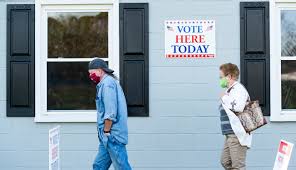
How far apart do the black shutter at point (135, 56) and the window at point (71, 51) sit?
200mm

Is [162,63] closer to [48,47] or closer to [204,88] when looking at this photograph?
[204,88]

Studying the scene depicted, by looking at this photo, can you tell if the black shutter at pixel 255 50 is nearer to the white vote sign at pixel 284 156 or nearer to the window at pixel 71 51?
the window at pixel 71 51

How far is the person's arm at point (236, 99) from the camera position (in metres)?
6.04

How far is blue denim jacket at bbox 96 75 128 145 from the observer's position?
5.91m

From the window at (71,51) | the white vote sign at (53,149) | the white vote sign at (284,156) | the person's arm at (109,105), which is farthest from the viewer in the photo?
the window at (71,51)

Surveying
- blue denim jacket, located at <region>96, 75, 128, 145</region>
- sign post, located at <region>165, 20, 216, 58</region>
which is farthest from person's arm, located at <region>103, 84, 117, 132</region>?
sign post, located at <region>165, 20, 216, 58</region>

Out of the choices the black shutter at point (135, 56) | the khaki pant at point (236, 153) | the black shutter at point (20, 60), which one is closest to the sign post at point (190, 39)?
the black shutter at point (135, 56)

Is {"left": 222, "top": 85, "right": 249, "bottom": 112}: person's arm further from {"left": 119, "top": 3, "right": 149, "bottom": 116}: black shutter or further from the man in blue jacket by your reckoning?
{"left": 119, "top": 3, "right": 149, "bottom": 116}: black shutter

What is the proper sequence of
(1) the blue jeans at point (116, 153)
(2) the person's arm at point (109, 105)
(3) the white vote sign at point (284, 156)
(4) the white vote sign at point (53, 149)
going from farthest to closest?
(1) the blue jeans at point (116, 153), (2) the person's arm at point (109, 105), (4) the white vote sign at point (53, 149), (3) the white vote sign at point (284, 156)

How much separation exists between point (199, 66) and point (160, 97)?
2.31ft

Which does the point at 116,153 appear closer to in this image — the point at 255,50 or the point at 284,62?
the point at 255,50

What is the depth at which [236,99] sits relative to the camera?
605 cm

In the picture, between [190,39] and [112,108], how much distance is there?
1988 millimetres

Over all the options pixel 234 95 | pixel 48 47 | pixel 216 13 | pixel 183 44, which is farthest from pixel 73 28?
pixel 234 95
